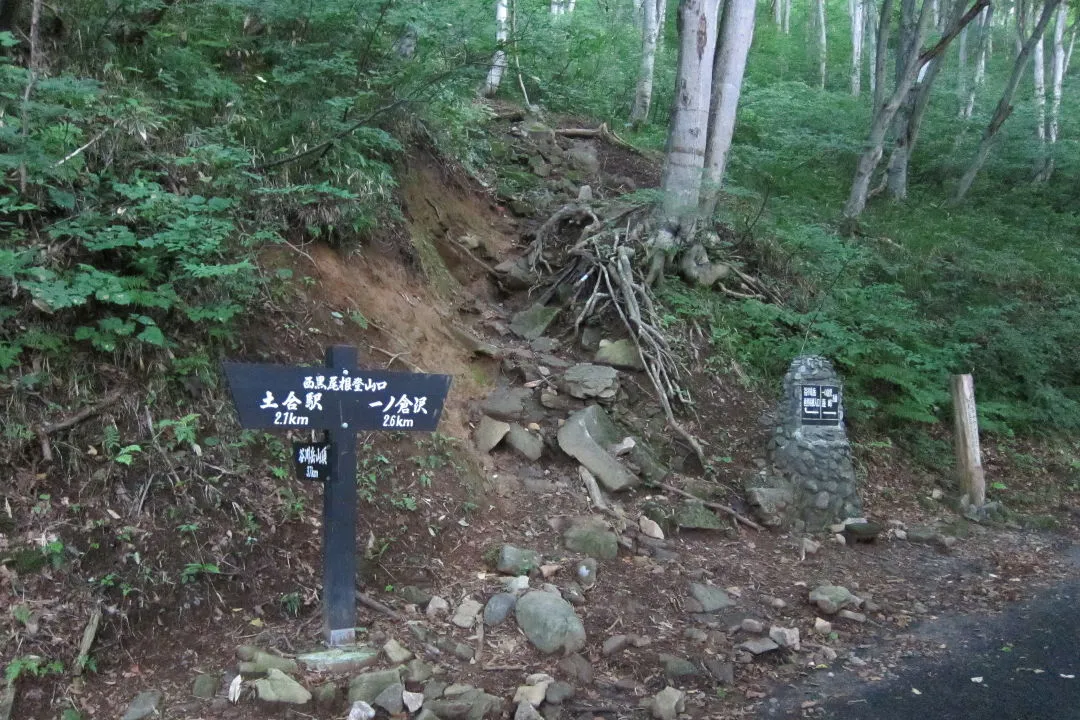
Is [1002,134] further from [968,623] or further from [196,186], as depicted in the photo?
[196,186]

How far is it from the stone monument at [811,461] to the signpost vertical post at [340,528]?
399 centimetres

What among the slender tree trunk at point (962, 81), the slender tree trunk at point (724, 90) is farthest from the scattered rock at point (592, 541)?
the slender tree trunk at point (962, 81)

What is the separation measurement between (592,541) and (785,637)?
1421mm

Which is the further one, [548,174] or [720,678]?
[548,174]

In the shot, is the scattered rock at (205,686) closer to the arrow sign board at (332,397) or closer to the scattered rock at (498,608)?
the arrow sign board at (332,397)

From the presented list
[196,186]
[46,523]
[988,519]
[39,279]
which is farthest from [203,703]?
[988,519]

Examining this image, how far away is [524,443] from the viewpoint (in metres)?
6.54

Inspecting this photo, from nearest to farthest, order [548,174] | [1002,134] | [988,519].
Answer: [988,519]
[548,174]
[1002,134]

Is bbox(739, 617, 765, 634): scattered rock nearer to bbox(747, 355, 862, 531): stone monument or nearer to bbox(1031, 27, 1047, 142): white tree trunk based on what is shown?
bbox(747, 355, 862, 531): stone monument

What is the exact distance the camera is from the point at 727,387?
8195 mm

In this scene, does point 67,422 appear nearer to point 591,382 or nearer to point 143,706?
point 143,706

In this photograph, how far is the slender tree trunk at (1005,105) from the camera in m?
14.4

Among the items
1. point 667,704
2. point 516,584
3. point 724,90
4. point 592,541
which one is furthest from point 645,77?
point 667,704

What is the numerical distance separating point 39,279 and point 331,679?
2713 millimetres
